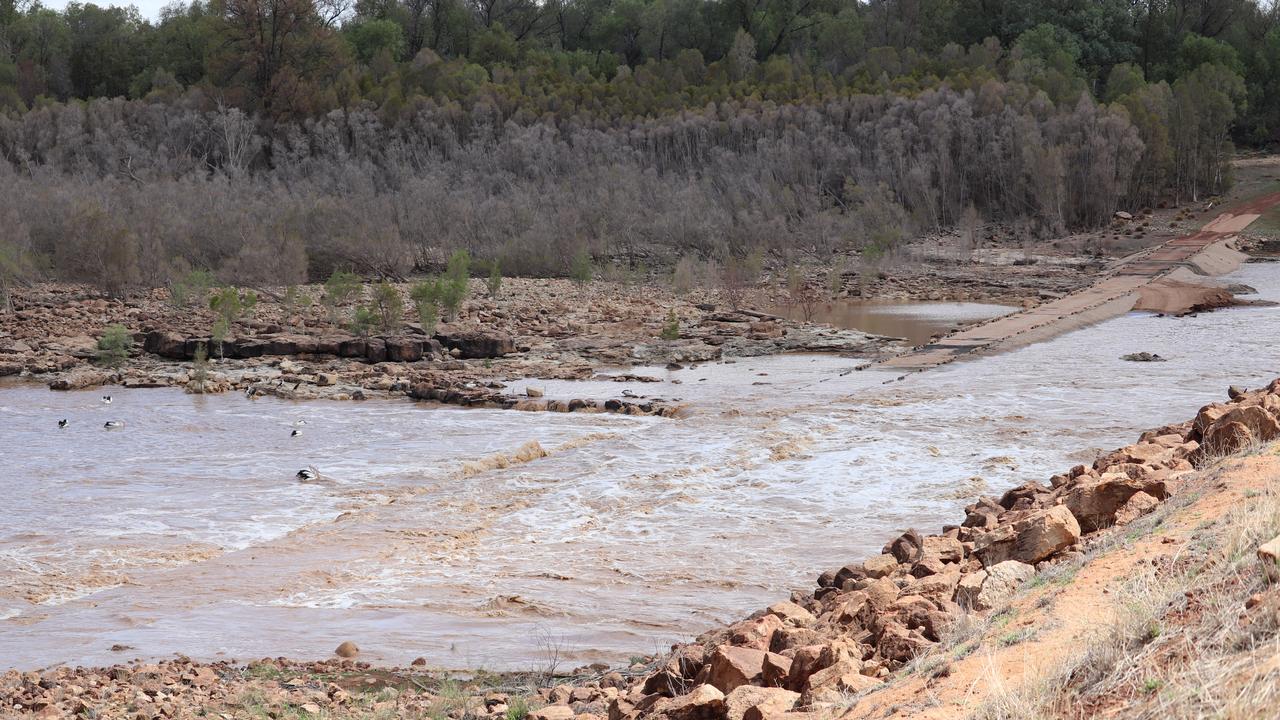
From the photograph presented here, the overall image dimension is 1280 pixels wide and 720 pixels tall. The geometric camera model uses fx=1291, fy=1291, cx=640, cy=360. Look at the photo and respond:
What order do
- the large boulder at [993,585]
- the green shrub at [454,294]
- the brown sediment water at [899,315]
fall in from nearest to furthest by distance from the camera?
1. the large boulder at [993,585]
2. the green shrub at [454,294]
3. the brown sediment water at [899,315]

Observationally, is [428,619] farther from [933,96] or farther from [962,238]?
[933,96]

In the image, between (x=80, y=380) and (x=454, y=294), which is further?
(x=454, y=294)

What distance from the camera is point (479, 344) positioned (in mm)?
19359

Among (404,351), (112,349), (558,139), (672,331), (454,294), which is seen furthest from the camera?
(558,139)

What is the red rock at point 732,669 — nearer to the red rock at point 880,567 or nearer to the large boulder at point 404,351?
the red rock at point 880,567

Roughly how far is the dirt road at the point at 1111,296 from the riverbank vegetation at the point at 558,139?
454 centimetres

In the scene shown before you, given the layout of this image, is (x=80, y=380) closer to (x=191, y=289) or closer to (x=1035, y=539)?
(x=191, y=289)

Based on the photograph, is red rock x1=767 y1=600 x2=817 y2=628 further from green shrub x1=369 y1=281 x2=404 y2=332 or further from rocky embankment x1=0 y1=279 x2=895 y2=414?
green shrub x1=369 y1=281 x2=404 y2=332

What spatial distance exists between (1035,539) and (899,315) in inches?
719

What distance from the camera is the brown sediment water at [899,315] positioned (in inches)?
873

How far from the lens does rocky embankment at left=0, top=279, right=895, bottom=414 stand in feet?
56.2

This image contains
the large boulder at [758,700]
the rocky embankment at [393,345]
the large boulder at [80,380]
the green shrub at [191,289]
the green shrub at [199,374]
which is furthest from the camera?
the green shrub at [191,289]

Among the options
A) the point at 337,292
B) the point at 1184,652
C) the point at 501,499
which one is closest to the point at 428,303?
the point at 337,292

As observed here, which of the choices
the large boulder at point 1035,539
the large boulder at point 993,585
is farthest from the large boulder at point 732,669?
the large boulder at point 1035,539
